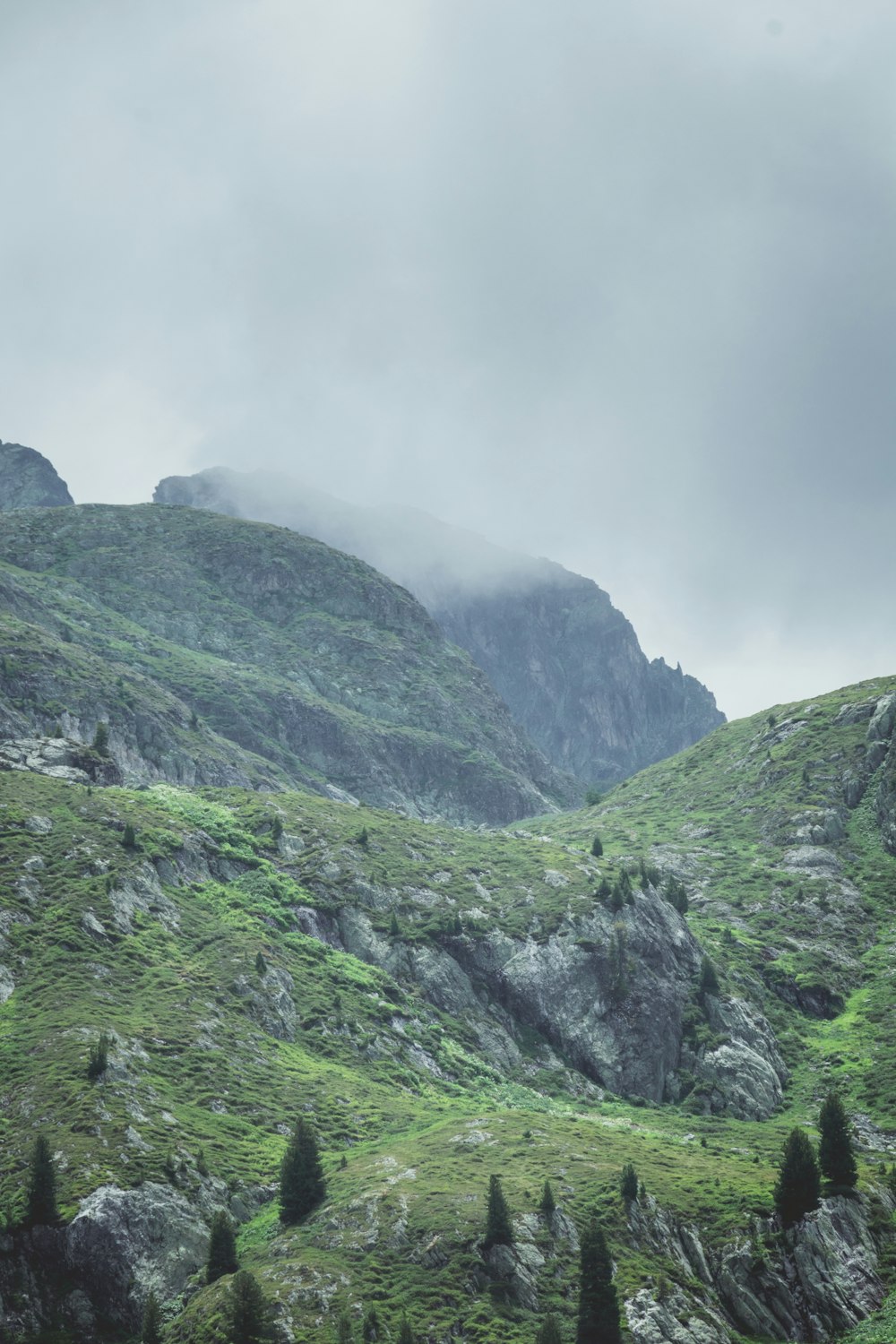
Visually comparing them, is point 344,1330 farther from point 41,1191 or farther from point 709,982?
point 709,982

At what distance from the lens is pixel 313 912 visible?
125 m

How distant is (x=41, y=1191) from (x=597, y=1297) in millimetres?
32503

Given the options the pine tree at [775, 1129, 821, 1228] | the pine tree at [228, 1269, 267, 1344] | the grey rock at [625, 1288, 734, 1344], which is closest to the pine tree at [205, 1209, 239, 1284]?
the pine tree at [228, 1269, 267, 1344]

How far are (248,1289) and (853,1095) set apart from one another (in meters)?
77.1

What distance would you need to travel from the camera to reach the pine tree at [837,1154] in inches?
2643

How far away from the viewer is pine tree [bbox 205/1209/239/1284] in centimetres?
5869

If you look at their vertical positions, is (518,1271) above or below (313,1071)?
below

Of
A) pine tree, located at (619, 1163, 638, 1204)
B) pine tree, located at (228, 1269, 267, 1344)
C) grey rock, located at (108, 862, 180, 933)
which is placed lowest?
pine tree, located at (228, 1269, 267, 1344)

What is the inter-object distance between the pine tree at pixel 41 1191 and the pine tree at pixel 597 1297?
3068 cm

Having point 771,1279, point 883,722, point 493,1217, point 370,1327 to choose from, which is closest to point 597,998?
point 771,1279

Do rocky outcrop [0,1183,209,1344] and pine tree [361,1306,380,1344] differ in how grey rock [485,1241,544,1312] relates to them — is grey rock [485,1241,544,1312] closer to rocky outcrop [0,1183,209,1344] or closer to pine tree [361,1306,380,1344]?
pine tree [361,1306,380,1344]

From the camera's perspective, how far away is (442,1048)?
357 feet

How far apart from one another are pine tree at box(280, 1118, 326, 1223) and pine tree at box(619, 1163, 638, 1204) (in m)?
20.6

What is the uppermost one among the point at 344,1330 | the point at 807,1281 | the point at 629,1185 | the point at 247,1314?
the point at 629,1185
